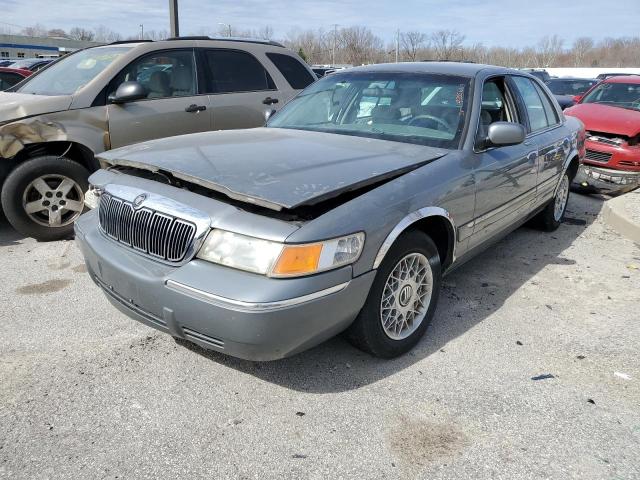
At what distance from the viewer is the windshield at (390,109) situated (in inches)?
148

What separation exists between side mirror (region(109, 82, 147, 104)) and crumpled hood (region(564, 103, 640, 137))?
21.4 feet

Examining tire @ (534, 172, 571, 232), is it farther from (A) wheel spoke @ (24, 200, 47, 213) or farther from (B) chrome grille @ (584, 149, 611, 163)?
(A) wheel spoke @ (24, 200, 47, 213)

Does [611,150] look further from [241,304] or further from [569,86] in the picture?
[569,86]

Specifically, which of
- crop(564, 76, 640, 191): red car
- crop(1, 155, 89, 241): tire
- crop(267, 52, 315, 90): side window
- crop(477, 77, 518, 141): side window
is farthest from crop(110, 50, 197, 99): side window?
crop(564, 76, 640, 191): red car

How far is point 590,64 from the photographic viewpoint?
78.5 metres

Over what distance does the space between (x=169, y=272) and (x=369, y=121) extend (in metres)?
2.05

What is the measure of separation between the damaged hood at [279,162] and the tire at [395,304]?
0.42 metres

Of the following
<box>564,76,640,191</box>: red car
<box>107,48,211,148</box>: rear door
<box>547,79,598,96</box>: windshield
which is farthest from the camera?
<box>547,79,598,96</box>: windshield

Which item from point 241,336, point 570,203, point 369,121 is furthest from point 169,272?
point 570,203

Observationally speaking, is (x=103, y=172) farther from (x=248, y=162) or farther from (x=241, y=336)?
(x=241, y=336)

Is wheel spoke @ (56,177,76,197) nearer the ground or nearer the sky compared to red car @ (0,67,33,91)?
nearer the ground

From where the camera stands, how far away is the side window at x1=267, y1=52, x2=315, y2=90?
675cm

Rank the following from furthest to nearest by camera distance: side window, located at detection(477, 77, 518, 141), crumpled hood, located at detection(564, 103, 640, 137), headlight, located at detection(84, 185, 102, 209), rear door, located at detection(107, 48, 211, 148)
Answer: crumpled hood, located at detection(564, 103, 640, 137)
rear door, located at detection(107, 48, 211, 148)
side window, located at detection(477, 77, 518, 141)
headlight, located at detection(84, 185, 102, 209)

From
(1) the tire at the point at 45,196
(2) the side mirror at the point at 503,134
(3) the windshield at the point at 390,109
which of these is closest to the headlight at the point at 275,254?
(3) the windshield at the point at 390,109
